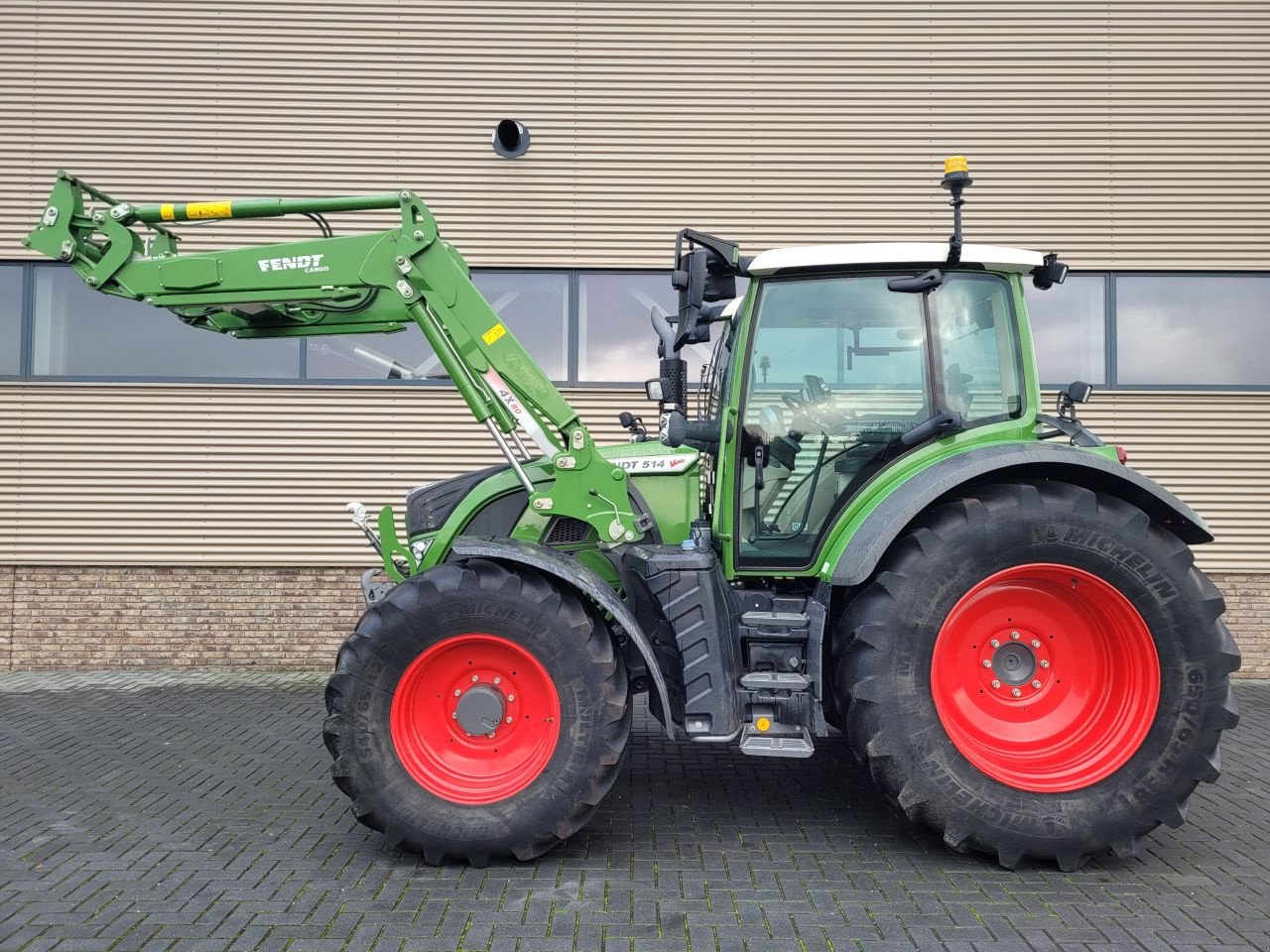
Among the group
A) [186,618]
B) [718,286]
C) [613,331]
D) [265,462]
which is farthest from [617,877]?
[186,618]

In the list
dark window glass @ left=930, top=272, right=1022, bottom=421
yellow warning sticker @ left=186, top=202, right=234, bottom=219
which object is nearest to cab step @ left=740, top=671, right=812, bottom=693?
dark window glass @ left=930, top=272, right=1022, bottom=421

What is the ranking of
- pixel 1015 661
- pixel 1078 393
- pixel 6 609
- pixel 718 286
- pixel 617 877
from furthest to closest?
1. pixel 6 609
2. pixel 718 286
3. pixel 1078 393
4. pixel 1015 661
5. pixel 617 877

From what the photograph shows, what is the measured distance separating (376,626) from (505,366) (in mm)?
1422

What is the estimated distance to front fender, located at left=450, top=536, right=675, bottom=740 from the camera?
12.4ft

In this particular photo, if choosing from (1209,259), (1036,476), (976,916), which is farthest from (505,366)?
(1209,259)

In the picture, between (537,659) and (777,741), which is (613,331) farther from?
(777,741)

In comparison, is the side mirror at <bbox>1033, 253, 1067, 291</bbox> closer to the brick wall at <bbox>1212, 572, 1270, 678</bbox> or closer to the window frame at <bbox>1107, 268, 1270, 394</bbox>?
the window frame at <bbox>1107, 268, 1270, 394</bbox>

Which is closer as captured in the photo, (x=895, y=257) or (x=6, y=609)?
(x=895, y=257)

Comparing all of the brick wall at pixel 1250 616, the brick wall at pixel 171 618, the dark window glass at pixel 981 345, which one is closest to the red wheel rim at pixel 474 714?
the dark window glass at pixel 981 345

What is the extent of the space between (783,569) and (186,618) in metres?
5.99

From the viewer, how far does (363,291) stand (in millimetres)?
4262

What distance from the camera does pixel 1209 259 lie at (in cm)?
796

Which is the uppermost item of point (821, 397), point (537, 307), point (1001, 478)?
point (537, 307)

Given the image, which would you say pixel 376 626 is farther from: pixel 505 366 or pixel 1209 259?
pixel 1209 259
